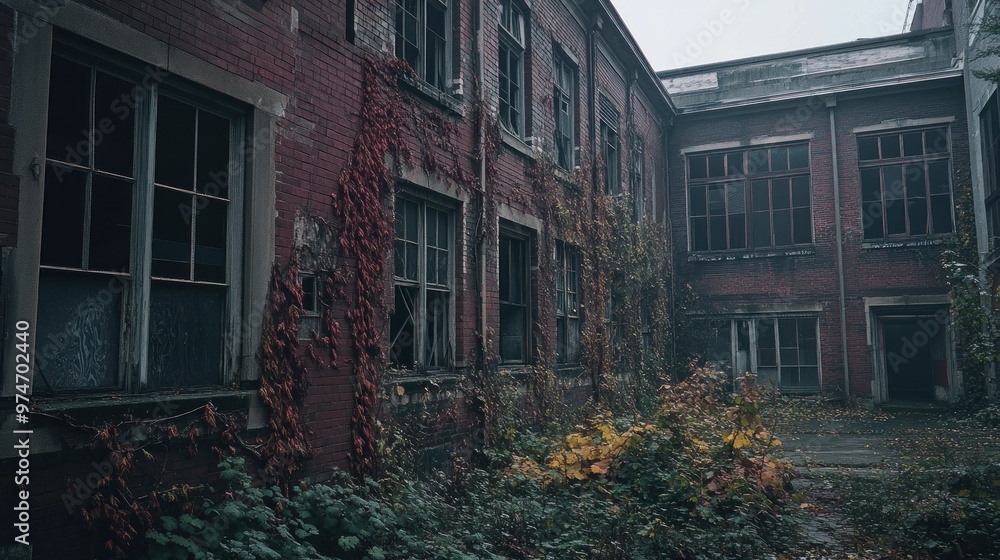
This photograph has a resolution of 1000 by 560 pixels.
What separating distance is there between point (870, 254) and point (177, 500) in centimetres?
1710

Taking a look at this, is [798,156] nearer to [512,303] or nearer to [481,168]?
[512,303]

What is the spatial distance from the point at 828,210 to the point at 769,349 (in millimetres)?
3660

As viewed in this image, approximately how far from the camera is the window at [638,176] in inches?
653

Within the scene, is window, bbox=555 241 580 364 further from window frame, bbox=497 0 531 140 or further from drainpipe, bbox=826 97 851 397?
drainpipe, bbox=826 97 851 397

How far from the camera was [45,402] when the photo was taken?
4.09 m

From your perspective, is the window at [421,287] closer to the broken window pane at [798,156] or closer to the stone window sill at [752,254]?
the stone window sill at [752,254]

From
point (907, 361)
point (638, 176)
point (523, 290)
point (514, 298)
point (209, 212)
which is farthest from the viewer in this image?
point (907, 361)

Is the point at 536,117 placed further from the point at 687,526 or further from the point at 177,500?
the point at 177,500

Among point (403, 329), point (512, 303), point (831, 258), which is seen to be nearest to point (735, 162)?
point (831, 258)

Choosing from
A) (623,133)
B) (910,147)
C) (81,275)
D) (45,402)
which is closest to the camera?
(45,402)

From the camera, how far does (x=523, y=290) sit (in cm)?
1084

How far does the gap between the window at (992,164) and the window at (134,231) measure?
13.5m

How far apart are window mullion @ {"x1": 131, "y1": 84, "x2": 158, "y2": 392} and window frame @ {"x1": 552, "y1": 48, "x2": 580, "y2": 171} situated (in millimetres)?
7807

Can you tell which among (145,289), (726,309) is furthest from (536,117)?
(726,309)
